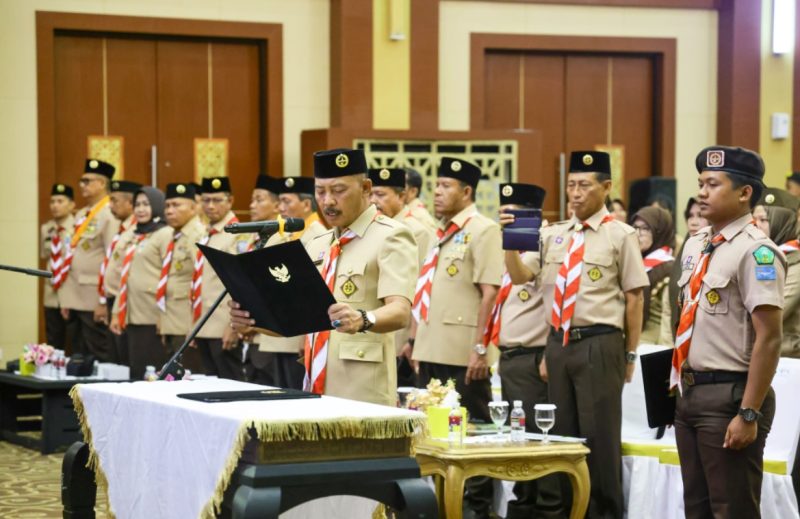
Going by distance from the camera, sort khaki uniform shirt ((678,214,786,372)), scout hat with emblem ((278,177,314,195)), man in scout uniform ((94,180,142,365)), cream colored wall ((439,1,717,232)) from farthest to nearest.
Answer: cream colored wall ((439,1,717,232)) → man in scout uniform ((94,180,142,365)) → scout hat with emblem ((278,177,314,195)) → khaki uniform shirt ((678,214,786,372))

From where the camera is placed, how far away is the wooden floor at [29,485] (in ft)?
19.5

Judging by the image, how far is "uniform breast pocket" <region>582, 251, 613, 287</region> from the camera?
5.52 m

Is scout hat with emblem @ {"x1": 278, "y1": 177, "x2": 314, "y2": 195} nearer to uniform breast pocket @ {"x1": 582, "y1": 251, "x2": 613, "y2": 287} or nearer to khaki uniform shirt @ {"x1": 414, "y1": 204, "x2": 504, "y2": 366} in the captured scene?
khaki uniform shirt @ {"x1": 414, "y1": 204, "x2": 504, "y2": 366}

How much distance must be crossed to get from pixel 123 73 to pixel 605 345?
6.14 m

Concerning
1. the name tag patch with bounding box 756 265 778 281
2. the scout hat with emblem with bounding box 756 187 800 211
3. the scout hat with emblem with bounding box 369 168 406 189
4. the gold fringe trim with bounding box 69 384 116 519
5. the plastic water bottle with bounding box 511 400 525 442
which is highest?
the scout hat with emblem with bounding box 369 168 406 189

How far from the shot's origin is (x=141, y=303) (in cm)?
873

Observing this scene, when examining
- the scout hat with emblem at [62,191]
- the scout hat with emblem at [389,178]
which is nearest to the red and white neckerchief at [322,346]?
the scout hat with emblem at [389,178]

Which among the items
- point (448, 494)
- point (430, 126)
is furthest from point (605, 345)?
point (430, 126)

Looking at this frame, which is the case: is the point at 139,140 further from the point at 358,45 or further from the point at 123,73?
the point at 358,45

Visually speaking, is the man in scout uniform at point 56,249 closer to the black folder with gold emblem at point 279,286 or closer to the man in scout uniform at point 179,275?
Answer: the man in scout uniform at point 179,275

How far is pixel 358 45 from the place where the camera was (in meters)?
10.4

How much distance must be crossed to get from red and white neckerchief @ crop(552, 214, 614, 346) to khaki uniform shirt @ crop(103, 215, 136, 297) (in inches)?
172

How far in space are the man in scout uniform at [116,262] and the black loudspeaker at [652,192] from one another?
3987mm

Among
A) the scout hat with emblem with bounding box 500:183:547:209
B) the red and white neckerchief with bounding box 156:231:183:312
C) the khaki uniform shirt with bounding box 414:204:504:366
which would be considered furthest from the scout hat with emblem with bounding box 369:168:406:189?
the red and white neckerchief with bounding box 156:231:183:312
